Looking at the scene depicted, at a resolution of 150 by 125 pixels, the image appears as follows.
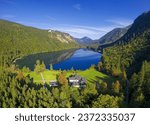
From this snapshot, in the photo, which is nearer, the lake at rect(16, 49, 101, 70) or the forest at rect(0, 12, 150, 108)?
the forest at rect(0, 12, 150, 108)

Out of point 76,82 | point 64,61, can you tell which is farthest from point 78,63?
point 76,82

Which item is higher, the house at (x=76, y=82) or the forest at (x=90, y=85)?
the forest at (x=90, y=85)

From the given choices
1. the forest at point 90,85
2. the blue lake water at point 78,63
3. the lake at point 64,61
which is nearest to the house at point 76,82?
the forest at point 90,85

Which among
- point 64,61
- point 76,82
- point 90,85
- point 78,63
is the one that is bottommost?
point 64,61

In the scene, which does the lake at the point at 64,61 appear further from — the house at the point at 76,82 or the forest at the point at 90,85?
the house at the point at 76,82

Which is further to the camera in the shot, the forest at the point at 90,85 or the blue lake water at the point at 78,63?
the blue lake water at the point at 78,63

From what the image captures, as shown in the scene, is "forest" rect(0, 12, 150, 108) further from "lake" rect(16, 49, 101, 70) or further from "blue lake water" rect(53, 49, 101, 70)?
"blue lake water" rect(53, 49, 101, 70)

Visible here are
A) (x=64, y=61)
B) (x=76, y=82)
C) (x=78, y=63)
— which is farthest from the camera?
(x=64, y=61)

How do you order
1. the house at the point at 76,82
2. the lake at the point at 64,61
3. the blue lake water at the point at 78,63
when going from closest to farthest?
1. the house at the point at 76,82
2. the blue lake water at the point at 78,63
3. the lake at the point at 64,61

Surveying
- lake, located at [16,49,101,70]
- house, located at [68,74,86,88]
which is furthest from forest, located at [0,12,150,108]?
lake, located at [16,49,101,70]

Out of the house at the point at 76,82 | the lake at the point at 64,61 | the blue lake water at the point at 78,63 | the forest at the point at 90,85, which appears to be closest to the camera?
the forest at the point at 90,85

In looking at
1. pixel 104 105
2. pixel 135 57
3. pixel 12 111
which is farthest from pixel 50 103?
pixel 135 57

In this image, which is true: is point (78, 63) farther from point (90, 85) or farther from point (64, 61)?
point (90, 85)

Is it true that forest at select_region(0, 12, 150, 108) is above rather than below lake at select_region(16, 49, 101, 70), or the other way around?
above
